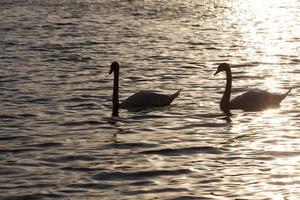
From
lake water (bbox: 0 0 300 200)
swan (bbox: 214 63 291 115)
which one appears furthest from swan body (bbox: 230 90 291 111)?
lake water (bbox: 0 0 300 200)

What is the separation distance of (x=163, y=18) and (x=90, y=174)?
99.3 ft

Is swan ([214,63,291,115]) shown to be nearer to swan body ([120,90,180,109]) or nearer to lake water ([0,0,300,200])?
lake water ([0,0,300,200])

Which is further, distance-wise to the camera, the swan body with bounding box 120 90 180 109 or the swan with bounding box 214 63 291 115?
the swan body with bounding box 120 90 180 109

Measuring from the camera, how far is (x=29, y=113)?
2183 cm

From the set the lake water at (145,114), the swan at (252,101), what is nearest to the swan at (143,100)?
the lake water at (145,114)

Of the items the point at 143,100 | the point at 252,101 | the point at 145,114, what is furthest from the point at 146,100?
the point at 252,101

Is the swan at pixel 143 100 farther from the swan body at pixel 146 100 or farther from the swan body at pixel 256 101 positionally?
the swan body at pixel 256 101

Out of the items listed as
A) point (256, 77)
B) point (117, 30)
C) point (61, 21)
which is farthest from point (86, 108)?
point (61, 21)

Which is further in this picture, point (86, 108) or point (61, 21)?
point (61, 21)

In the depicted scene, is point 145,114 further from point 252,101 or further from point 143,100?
point 252,101

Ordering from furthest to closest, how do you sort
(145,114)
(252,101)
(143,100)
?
(143,100), (252,101), (145,114)

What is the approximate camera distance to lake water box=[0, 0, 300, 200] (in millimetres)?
15109

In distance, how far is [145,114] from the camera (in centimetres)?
2202

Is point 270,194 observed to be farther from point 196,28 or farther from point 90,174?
point 196,28
